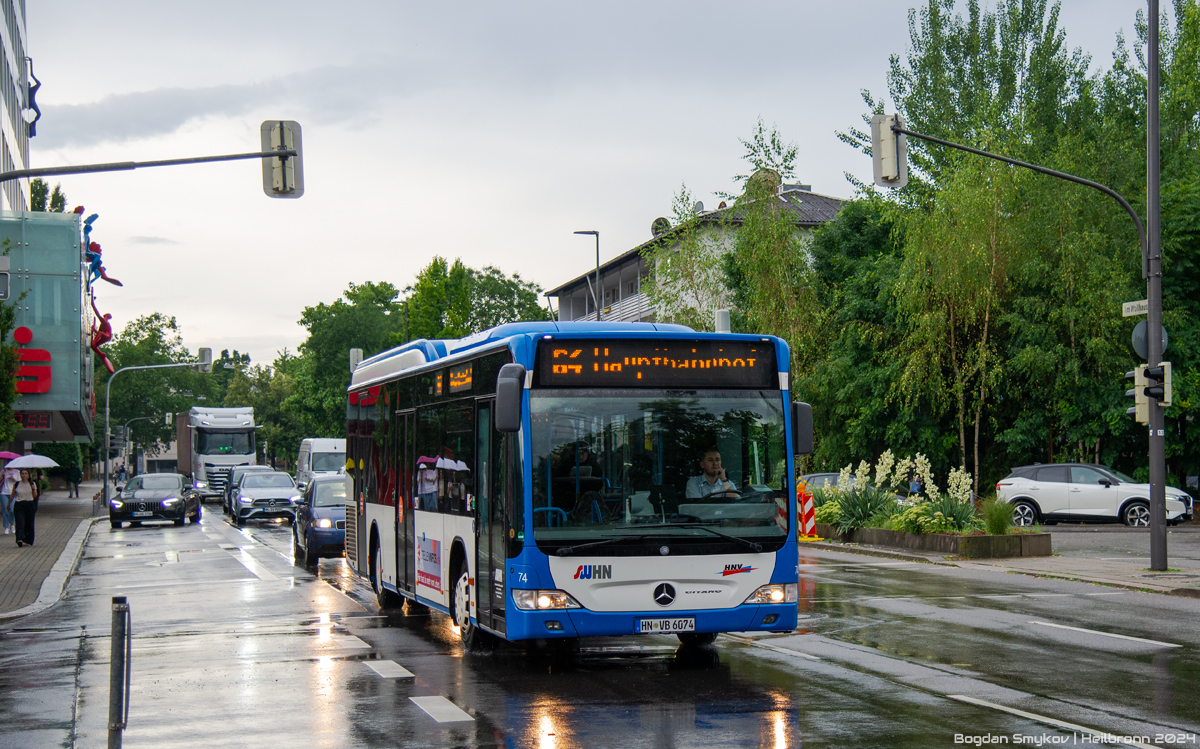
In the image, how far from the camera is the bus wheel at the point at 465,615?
38.7ft

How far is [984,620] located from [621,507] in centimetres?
564

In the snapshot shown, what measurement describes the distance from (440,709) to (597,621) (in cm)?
166

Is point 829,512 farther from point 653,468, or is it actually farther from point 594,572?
point 594,572

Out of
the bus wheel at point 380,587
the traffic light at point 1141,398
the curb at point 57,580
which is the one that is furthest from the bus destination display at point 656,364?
the traffic light at point 1141,398

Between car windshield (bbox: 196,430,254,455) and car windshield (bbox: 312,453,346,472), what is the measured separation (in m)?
10.6

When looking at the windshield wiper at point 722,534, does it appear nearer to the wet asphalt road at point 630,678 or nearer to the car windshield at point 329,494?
the wet asphalt road at point 630,678

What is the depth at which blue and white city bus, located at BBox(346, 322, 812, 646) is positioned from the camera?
10.1 meters

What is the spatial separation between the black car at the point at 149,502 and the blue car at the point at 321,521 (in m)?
16.0

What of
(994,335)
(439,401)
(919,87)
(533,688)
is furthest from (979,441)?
(533,688)

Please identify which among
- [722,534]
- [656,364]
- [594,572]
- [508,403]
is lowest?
[594,572]

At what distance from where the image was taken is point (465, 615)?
11.9 m

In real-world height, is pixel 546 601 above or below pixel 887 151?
below

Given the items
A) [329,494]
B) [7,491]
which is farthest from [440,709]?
[7,491]

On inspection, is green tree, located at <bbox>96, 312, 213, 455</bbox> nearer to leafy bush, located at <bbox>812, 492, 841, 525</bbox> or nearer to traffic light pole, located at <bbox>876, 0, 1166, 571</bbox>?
leafy bush, located at <bbox>812, 492, 841, 525</bbox>
